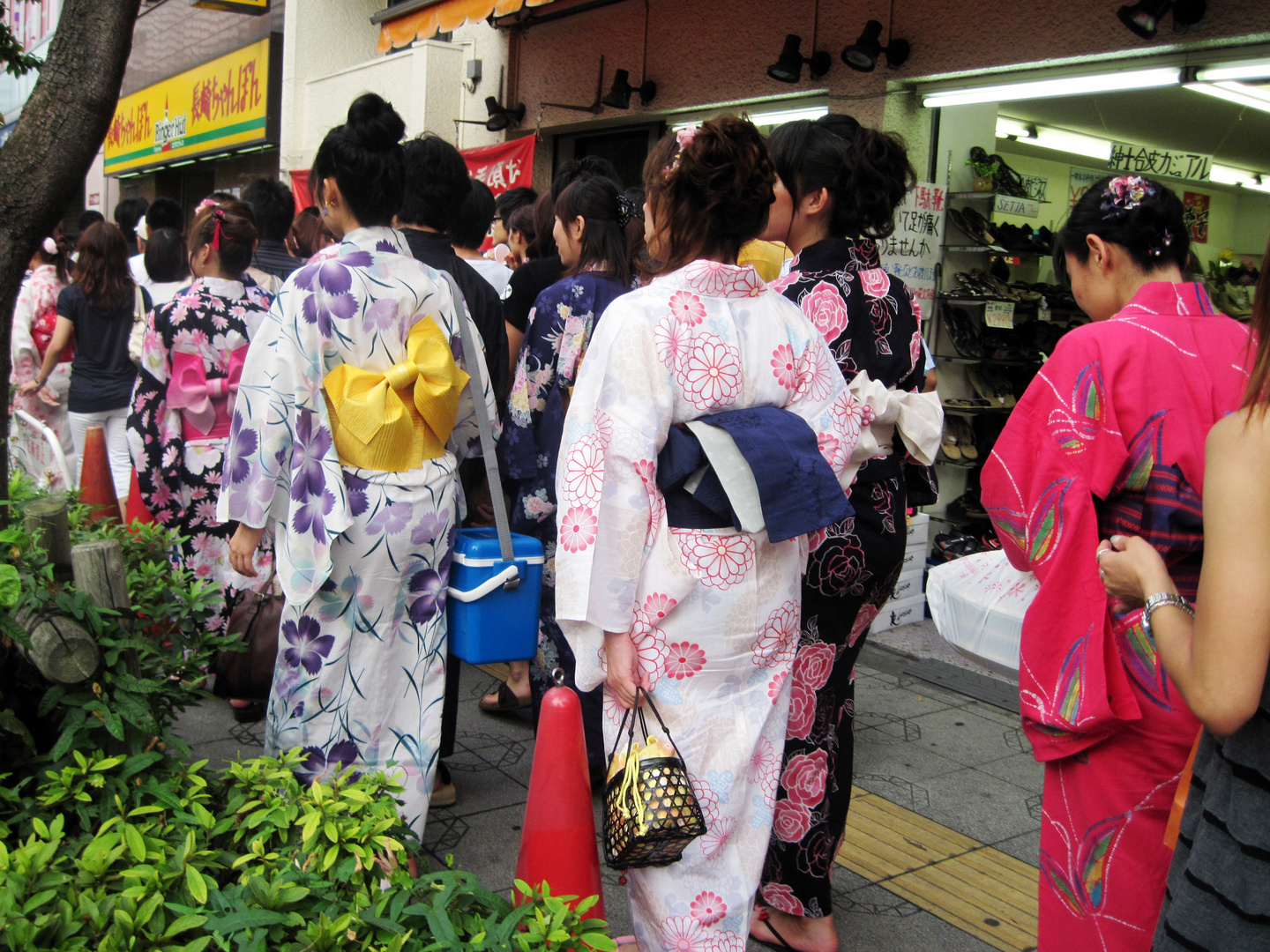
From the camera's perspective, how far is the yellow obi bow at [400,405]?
2.63m

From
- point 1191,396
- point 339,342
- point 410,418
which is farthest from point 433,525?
point 1191,396

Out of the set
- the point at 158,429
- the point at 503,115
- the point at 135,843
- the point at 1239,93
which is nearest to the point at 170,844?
the point at 135,843

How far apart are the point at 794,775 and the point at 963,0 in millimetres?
4238

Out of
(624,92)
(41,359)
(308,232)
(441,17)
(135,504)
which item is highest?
(441,17)

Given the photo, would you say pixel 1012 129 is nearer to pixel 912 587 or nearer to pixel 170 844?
pixel 912 587

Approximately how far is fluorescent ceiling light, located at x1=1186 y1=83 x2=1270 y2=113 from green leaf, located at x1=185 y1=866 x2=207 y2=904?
4966 mm

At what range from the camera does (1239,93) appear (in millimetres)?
5258

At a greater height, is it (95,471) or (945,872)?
(95,471)

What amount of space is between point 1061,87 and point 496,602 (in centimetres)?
412

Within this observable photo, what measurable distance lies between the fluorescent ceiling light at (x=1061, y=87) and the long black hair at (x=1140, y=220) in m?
3.07

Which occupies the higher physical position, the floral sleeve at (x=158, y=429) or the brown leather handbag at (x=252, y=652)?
the floral sleeve at (x=158, y=429)

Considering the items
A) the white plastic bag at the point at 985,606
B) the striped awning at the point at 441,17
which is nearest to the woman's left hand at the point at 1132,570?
the white plastic bag at the point at 985,606

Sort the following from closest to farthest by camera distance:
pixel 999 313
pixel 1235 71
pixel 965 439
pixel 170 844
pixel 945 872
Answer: pixel 170 844 < pixel 945 872 < pixel 1235 71 < pixel 999 313 < pixel 965 439

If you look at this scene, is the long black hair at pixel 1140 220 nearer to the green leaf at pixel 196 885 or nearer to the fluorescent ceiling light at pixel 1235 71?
the green leaf at pixel 196 885
